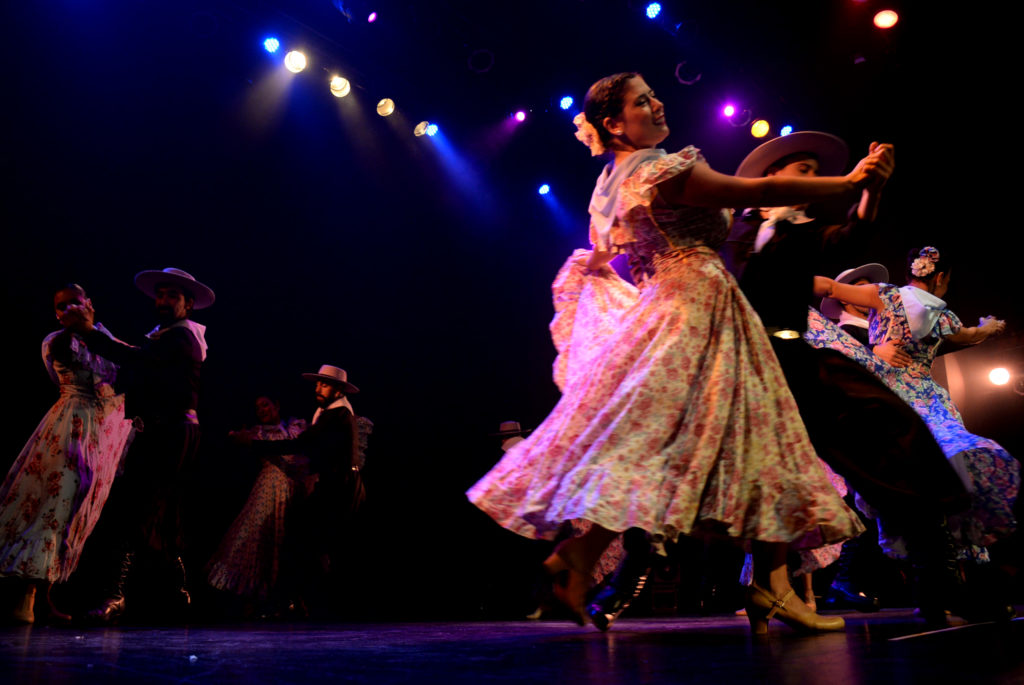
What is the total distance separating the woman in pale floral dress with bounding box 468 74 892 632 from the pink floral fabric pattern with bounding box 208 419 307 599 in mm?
4161

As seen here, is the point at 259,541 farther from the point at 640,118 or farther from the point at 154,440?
the point at 640,118

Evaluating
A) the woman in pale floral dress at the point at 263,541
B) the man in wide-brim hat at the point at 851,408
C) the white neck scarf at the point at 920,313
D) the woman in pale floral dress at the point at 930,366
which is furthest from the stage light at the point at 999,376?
the woman in pale floral dress at the point at 263,541

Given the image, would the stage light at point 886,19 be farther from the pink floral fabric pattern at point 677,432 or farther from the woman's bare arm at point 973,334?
the pink floral fabric pattern at point 677,432

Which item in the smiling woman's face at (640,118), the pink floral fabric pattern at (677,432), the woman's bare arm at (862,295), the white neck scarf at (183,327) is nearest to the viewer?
the pink floral fabric pattern at (677,432)

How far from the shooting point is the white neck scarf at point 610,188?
7.20 ft

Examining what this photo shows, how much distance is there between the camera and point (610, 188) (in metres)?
2.28

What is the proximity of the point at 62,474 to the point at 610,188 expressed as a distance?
339cm

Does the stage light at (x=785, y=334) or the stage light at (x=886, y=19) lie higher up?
the stage light at (x=886, y=19)

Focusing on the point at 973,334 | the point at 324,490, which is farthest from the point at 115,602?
the point at 973,334

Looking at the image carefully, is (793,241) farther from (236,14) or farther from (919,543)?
(236,14)

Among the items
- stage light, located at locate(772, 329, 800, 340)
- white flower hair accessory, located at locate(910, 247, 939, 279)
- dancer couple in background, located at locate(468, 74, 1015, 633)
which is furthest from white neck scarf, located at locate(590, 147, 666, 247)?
white flower hair accessory, located at locate(910, 247, 939, 279)

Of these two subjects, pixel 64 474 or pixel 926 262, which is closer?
pixel 64 474

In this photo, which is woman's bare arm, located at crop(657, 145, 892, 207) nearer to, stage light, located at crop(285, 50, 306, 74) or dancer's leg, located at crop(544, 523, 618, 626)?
dancer's leg, located at crop(544, 523, 618, 626)

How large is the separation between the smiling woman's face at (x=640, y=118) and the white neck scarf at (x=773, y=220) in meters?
0.49
